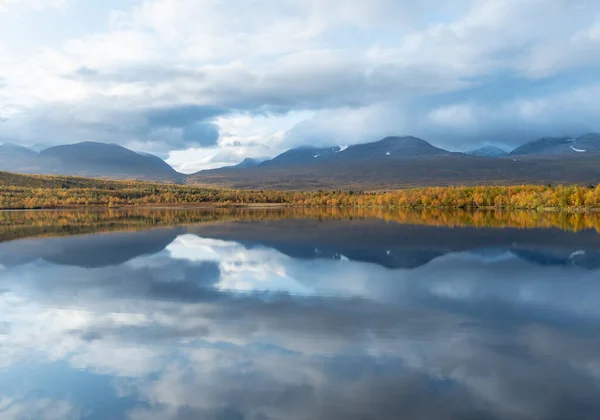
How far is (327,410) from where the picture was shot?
9.39 metres

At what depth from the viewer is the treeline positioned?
92188 mm

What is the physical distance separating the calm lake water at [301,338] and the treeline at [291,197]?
68294 mm

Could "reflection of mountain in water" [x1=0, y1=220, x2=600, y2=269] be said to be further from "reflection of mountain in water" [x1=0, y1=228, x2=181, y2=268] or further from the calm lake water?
the calm lake water

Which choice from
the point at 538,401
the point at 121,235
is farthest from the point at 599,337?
the point at 121,235

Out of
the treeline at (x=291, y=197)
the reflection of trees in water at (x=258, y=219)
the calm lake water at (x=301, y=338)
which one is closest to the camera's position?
the calm lake water at (x=301, y=338)

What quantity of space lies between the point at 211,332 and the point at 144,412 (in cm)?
513

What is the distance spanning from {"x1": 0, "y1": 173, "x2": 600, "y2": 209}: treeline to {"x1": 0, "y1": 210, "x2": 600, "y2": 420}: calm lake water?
68.3m

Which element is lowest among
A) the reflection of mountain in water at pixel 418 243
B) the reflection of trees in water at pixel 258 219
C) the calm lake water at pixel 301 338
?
the reflection of trees in water at pixel 258 219

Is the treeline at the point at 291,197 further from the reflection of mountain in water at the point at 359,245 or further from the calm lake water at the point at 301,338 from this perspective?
the calm lake water at the point at 301,338

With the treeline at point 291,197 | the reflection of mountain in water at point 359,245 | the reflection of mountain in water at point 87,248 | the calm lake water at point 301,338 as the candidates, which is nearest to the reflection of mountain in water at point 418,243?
the reflection of mountain in water at point 359,245

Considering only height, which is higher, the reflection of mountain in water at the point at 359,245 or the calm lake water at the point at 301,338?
the calm lake water at the point at 301,338

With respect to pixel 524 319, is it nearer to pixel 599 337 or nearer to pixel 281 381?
pixel 599 337

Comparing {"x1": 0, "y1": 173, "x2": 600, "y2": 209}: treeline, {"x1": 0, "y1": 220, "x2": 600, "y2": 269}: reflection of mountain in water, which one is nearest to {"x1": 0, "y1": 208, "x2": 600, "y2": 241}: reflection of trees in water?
{"x1": 0, "y1": 220, "x2": 600, "y2": 269}: reflection of mountain in water

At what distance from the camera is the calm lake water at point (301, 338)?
979 cm
